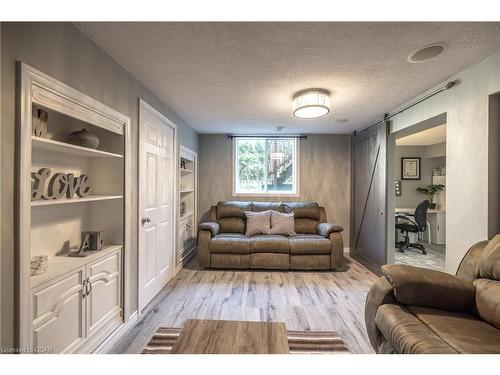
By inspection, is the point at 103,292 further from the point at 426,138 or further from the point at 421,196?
the point at 421,196

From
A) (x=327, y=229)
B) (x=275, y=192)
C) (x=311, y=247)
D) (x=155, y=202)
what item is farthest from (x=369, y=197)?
(x=155, y=202)

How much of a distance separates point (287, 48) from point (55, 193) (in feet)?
6.04

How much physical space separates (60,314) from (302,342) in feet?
5.60

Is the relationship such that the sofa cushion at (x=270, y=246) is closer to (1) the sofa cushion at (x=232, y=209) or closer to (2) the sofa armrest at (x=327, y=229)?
(2) the sofa armrest at (x=327, y=229)

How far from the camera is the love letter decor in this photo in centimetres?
137

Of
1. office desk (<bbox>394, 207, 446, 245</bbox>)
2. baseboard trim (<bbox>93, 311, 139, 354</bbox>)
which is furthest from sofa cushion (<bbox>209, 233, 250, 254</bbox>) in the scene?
office desk (<bbox>394, 207, 446, 245</bbox>)

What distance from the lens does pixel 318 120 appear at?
3799 millimetres

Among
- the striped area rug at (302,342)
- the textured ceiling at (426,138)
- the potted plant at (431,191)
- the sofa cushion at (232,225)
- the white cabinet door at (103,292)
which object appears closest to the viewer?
the white cabinet door at (103,292)

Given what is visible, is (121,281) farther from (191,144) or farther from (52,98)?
(191,144)

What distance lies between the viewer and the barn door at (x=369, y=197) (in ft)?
11.7

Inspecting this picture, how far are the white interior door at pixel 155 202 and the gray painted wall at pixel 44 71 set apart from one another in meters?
0.30

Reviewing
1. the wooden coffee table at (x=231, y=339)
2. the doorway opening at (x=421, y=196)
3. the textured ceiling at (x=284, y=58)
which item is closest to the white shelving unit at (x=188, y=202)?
the textured ceiling at (x=284, y=58)

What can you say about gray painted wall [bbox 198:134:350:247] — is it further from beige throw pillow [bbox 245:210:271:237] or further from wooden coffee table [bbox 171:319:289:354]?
wooden coffee table [bbox 171:319:289:354]

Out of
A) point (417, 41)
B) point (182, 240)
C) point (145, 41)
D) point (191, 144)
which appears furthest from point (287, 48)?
point (182, 240)
